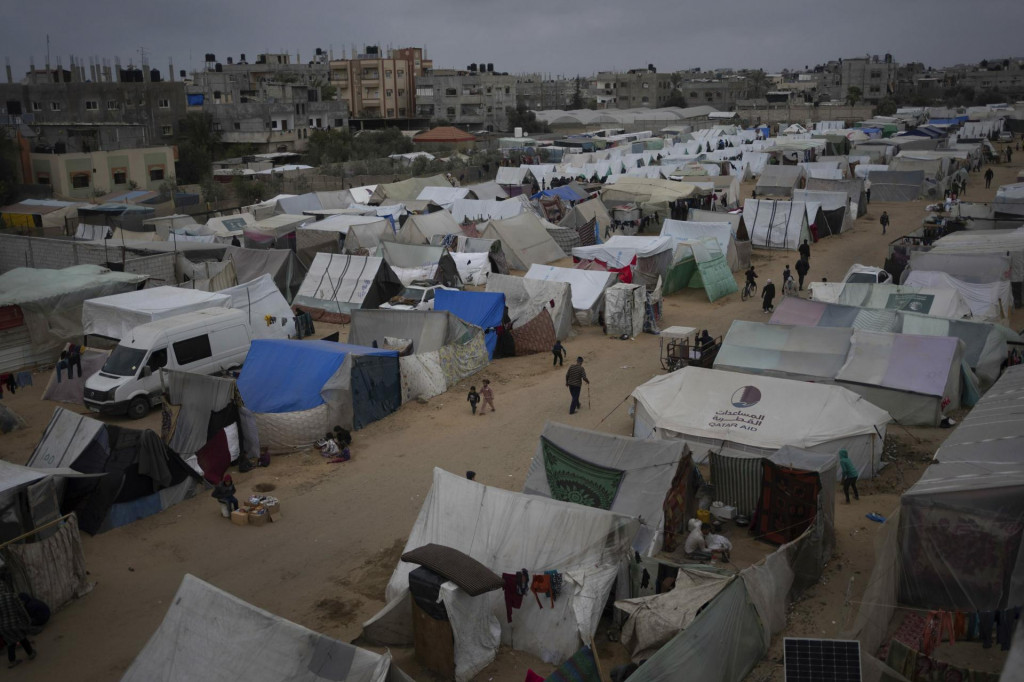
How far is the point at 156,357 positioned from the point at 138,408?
0.97m

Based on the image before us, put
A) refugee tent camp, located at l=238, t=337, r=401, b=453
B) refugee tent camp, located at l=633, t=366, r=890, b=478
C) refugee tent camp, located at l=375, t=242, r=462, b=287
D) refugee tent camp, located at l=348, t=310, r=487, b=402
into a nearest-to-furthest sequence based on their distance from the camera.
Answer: refugee tent camp, located at l=633, t=366, r=890, b=478
refugee tent camp, located at l=238, t=337, r=401, b=453
refugee tent camp, located at l=348, t=310, r=487, b=402
refugee tent camp, located at l=375, t=242, r=462, b=287

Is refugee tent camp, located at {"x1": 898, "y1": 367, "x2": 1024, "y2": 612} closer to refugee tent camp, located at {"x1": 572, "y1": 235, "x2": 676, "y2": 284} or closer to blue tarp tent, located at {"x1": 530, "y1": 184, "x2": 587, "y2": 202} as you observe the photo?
refugee tent camp, located at {"x1": 572, "y1": 235, "x2": 676, "y2": 284}

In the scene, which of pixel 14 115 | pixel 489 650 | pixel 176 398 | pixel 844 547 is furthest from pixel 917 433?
pixel 14 115

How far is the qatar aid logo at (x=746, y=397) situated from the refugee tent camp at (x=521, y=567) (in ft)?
15.0

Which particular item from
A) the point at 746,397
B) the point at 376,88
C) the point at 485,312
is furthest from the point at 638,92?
the point at 746,397

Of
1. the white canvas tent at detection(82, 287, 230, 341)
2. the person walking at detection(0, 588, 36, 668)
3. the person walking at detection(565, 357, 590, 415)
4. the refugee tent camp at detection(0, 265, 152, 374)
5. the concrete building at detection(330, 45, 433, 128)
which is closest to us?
the person walking at detection(0, 588, 36, 668)

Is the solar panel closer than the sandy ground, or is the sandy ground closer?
the solar panel

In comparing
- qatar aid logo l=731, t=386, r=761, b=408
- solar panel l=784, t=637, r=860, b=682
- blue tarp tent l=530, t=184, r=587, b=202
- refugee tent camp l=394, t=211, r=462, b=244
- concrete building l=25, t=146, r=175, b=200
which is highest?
concrete building l=25, t=146, r=175, b=200

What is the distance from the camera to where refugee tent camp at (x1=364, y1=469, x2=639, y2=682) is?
8125 millimetres

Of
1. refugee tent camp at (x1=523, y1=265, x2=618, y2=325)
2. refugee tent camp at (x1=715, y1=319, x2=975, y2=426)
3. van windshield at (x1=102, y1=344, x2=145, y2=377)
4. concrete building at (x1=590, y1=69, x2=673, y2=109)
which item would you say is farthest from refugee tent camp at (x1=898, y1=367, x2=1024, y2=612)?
concrete building at (x1=590, y1=69, x2=673, y2=109)

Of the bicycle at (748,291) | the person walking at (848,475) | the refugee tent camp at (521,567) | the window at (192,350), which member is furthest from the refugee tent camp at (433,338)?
the bicycle at (748,291)

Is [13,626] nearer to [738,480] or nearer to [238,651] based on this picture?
[238,651]

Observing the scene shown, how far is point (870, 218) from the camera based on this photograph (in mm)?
36750

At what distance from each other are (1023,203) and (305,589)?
2898 cm
